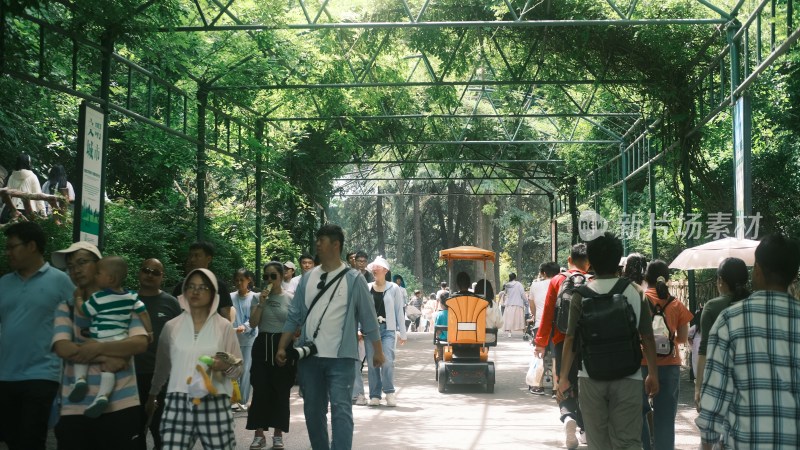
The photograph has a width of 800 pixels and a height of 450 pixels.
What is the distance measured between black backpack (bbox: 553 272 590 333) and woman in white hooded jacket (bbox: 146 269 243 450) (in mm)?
3468

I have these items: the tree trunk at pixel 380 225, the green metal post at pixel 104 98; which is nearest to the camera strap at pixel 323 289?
the green metal post at pixel 104 98

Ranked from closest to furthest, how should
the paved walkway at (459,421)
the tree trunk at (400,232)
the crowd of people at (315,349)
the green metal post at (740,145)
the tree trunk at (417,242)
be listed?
the crowd of people at (315,349) < the paved walkway at (459,421) < the green metal post at (740,145) < the tree trunk at (417,242) < the tree trunk at (400,232)

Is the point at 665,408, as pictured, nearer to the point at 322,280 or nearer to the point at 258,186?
the point at 322,280

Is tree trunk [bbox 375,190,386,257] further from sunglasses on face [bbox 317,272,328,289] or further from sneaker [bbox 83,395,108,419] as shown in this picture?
sneaker [bbox 83,395,108,419]

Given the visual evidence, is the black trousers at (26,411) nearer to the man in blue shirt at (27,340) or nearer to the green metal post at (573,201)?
the man in blue shirt at (27,340)

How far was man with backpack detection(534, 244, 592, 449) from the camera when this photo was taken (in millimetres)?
8992

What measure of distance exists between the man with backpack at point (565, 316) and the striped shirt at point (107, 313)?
4230 mm

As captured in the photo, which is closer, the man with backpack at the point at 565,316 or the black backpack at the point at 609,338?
the black backpack at the point at 609,338

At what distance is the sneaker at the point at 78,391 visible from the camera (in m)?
5.61

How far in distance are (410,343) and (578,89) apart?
12.4 m

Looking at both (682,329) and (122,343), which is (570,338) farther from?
(122,343)

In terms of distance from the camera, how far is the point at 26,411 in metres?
6.53

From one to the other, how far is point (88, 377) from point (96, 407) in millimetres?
222

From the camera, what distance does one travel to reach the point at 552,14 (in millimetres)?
16891
